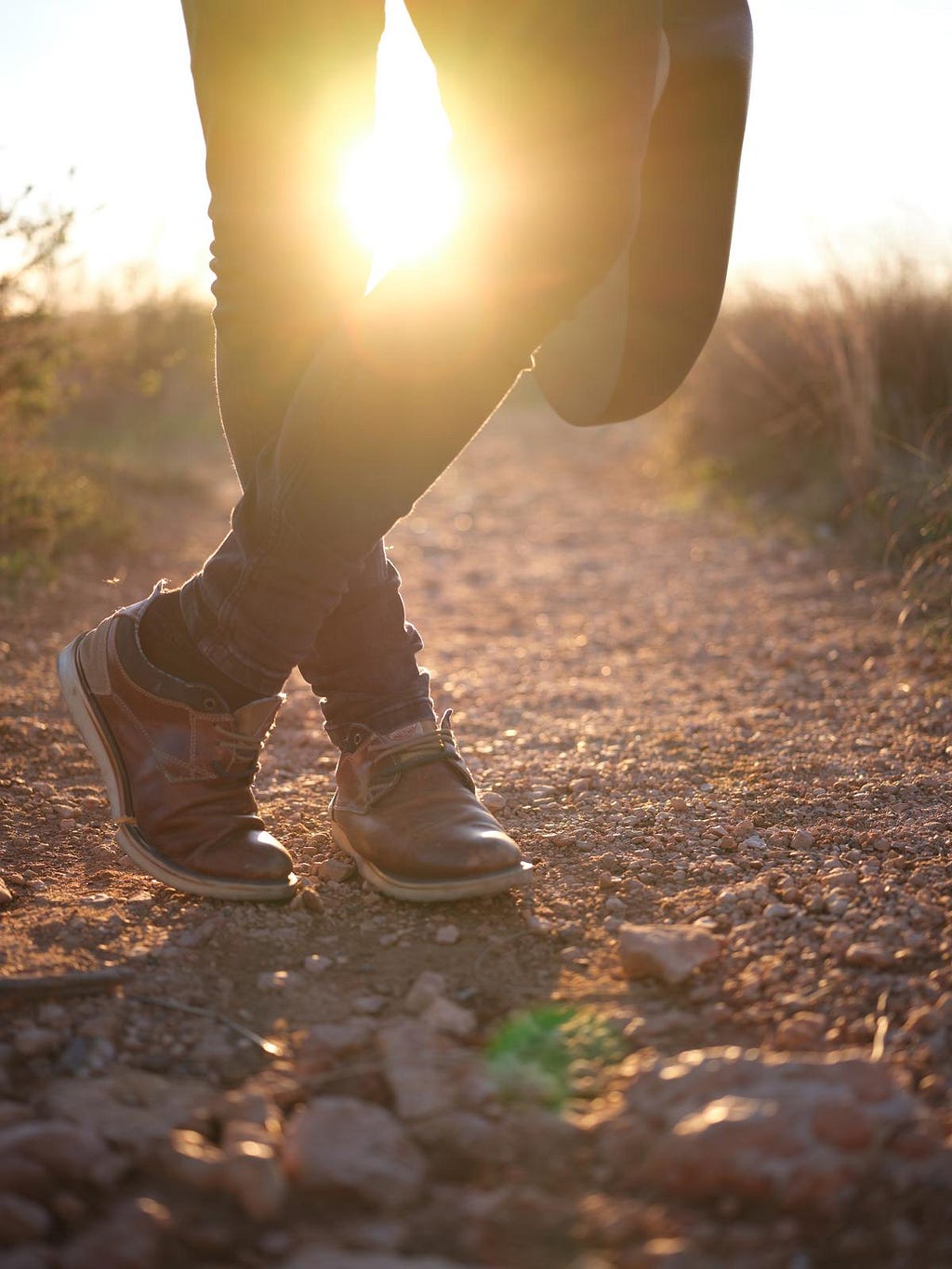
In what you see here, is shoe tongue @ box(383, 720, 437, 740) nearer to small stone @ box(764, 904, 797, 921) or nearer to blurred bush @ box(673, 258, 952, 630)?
small stone @ box(764, 904, 797, 921)

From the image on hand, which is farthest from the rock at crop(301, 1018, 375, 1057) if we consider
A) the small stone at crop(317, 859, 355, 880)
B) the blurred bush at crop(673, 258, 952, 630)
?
the blurred bush at crop(673, 258, 952, 630)

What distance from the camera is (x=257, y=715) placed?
142 centimetres

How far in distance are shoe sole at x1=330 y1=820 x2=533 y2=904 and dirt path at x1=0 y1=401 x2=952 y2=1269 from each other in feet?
0.09

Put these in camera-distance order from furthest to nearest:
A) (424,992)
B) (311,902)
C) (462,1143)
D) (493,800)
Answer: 1. (493,800)
2. (311,902)
3. (424,992)
4. (462,1143)

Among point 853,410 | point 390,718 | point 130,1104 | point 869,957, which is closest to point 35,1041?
point 130,1104

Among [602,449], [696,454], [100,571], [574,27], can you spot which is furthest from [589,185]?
[602,449]

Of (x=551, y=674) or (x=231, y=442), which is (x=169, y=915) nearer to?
(x=231, y=442)

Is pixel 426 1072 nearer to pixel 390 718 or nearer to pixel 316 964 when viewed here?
pixel 316 964

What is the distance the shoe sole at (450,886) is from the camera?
134 cm

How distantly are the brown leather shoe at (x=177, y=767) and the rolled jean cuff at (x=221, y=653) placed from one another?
0.03 metres

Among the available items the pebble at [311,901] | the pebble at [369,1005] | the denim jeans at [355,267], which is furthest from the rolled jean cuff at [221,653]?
the pebble at [369,1005]

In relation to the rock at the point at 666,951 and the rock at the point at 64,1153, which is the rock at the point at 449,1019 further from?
the rock at the point at 64,1153

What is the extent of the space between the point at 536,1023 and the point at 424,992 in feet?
0.41

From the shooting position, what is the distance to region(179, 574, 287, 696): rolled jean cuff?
1375 millimetres
